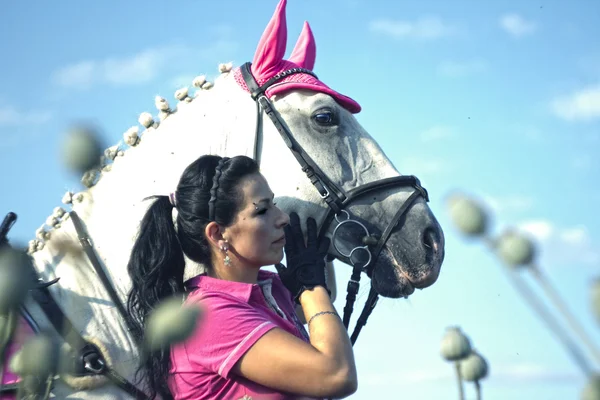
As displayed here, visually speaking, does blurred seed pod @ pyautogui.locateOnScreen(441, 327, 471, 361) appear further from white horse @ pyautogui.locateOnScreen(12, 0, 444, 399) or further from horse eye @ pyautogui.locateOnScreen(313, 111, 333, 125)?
horse eye @ pyautogui.locateOnScreen(313, 111, 333, 125)

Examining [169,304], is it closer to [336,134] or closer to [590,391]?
[590,391]

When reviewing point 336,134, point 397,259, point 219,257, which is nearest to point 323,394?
point 219,257

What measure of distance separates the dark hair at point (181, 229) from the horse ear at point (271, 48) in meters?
1.28

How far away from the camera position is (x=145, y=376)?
3.44 metres

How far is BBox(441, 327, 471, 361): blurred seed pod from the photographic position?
1.56 meters

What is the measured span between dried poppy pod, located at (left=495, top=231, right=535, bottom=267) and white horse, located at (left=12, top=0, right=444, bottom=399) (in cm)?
289

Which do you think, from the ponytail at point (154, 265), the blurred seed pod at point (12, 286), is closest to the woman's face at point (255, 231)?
the ponytail at point (154, 265)

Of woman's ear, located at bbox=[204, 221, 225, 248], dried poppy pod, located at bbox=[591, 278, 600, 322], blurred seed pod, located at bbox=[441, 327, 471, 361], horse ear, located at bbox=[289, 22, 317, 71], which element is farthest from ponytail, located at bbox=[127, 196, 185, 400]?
dried poppy pod, located at bbox=[591, 278, 600, 322]

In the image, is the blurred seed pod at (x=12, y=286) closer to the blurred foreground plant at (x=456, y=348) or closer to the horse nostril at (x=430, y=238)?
the blurred foreground plant at (x=456, y=348)

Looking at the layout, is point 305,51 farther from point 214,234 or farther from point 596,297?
point 596,297

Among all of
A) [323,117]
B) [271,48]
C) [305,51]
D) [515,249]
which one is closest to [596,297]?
[515,249]

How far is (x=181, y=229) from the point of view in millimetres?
3570

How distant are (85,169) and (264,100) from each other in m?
3.18

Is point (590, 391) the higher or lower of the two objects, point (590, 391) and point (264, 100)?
the lower
